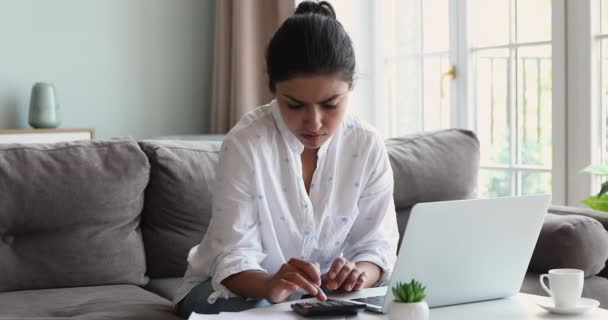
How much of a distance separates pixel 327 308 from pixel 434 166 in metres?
1.25

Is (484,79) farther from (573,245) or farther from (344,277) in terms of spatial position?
(344,277)

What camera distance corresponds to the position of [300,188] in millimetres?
1742

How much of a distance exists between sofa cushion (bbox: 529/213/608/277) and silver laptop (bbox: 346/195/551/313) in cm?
72

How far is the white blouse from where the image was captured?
167 cm

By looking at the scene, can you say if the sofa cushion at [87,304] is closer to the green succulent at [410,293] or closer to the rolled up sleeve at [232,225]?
the rolled up sleeve at [232,225]

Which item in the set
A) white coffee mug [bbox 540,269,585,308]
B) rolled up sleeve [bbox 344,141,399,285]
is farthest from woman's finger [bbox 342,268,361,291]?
white coffee mug [bbox 540,269,585,308]

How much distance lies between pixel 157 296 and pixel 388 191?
0.68 m

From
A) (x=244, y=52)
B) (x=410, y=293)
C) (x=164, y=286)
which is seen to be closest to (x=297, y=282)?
(x=410, y=293)

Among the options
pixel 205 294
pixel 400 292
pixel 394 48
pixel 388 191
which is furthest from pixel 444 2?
pixel 400 292

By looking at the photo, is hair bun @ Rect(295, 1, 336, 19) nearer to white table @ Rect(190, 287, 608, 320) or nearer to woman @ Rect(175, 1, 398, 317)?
woman @ Rect(175, 1, 398, 317)

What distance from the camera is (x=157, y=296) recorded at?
2119 mm

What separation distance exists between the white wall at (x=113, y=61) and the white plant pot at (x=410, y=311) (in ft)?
10.8

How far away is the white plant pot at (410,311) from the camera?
1.21m

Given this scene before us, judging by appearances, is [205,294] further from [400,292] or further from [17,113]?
[17,113]
